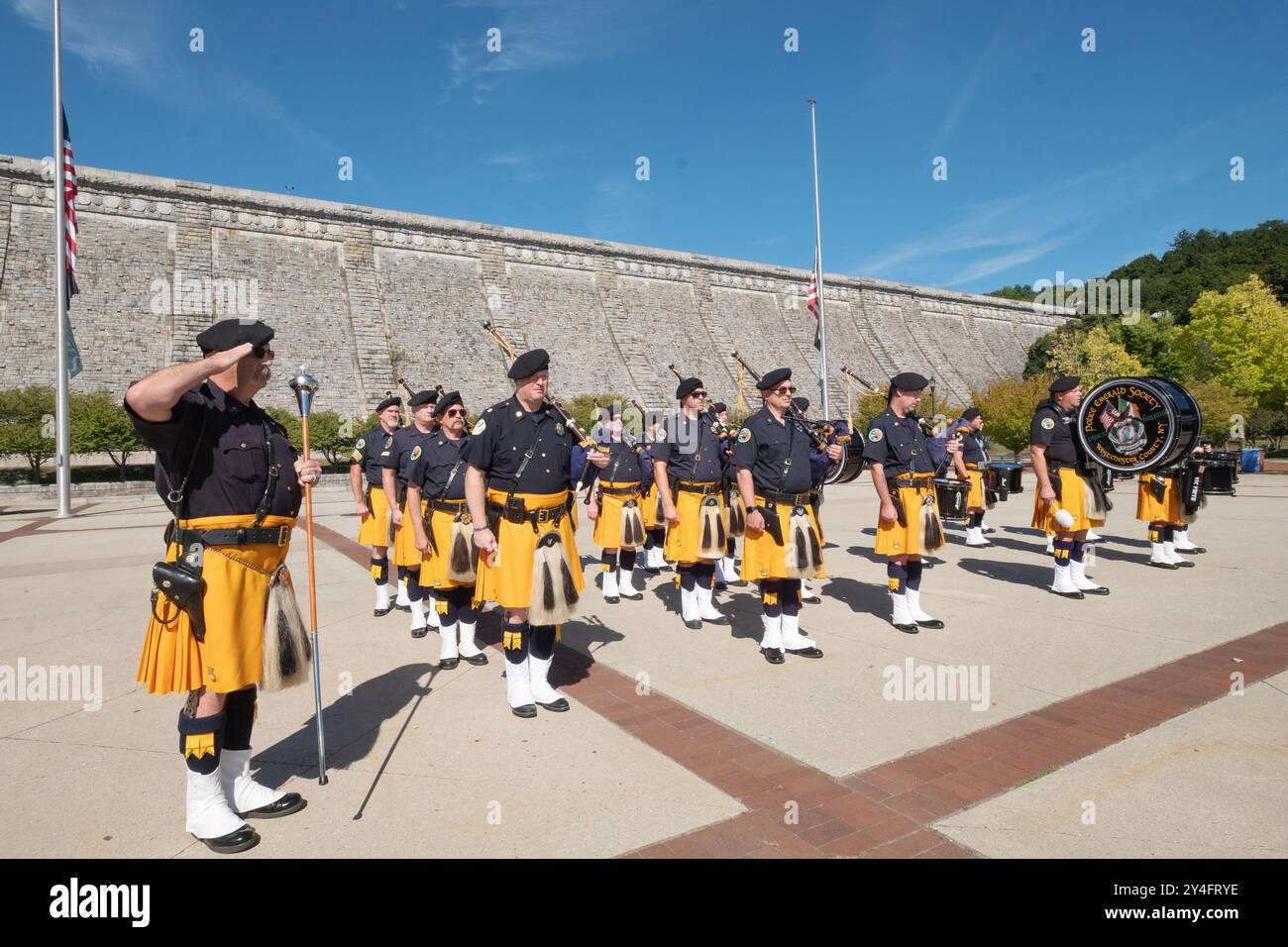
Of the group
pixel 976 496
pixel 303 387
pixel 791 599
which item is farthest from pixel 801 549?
pixel 976 496

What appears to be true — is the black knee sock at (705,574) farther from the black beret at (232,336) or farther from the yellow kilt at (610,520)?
the black beret at (232,336)

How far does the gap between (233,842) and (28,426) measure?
29349mm

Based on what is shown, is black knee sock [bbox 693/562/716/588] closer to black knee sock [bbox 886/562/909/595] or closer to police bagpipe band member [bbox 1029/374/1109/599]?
Result: black knee sock [bbox 886/562/909/595]

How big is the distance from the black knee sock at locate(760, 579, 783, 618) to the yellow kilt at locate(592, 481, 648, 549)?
8.99 ft

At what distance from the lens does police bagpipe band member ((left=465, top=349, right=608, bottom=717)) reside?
5.04 m

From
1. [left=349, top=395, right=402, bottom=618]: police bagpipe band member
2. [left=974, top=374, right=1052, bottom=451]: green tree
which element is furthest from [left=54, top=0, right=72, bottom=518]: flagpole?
[left=974, top=374, right=1052, bottom=451]: green tree

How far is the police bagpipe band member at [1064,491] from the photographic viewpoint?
834cm

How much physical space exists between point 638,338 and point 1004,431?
23.1m

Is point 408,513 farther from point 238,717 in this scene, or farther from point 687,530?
point 238,717

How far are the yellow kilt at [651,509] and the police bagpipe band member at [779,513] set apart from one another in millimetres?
3577

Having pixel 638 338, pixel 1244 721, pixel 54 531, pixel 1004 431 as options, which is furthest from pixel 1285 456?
pixel 54 531

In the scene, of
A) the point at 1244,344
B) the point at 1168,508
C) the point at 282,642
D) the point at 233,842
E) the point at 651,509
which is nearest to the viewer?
the point at 233,842

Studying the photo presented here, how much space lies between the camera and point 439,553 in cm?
665
